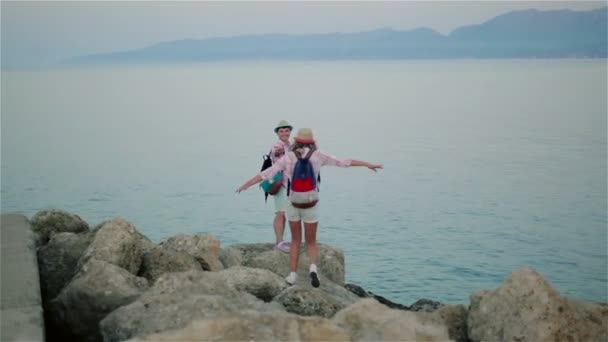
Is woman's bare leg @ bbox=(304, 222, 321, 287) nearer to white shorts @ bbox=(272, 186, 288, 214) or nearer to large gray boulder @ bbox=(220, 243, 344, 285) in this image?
large gray boulder @ bbox=(220, 243, 344, 285)

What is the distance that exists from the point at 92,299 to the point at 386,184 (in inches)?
1009

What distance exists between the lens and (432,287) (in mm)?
20406

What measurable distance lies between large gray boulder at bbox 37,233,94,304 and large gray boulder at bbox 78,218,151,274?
1.24 ft

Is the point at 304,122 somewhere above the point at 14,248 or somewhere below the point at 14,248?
below

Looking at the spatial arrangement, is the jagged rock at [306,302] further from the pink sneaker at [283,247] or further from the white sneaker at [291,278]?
the pink sneaker at [283,247]

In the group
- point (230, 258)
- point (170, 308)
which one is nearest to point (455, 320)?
point (170, 308)

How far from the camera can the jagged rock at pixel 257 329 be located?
254 inches

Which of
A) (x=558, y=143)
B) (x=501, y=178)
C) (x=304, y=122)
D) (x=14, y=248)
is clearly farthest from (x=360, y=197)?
(x=304, y=122)

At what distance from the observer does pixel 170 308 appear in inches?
283

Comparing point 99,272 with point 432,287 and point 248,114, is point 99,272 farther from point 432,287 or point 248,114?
point 248,114

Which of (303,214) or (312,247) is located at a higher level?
(303,214)

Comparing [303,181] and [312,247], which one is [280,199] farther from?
[303,181]

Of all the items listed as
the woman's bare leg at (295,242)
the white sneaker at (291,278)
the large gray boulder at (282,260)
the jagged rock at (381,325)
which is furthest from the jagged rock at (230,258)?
the jagged rock at (381,325)

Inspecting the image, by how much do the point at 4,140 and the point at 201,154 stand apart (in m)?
11.9
